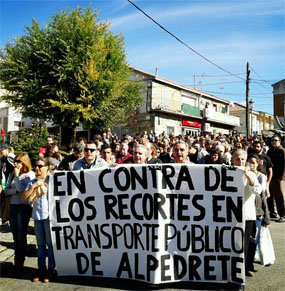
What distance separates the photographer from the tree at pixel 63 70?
17.9 m

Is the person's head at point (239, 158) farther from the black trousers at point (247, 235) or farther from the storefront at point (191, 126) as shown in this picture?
→ the storefront at point (191, 126)

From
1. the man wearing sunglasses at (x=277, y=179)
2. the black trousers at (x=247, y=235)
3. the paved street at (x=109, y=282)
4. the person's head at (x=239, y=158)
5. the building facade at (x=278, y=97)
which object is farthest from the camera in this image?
the building facade at (x=278, y=97)

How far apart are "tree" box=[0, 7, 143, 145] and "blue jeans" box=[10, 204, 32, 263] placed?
13704 millimetres

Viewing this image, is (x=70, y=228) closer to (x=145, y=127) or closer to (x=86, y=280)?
(x=86, y=280)

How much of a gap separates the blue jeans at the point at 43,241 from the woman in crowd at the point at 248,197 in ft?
8.47

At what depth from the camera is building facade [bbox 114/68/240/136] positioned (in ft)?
99.6

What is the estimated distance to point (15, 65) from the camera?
714 inches

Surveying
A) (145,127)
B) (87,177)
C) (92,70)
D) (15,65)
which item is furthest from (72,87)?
(87,177)

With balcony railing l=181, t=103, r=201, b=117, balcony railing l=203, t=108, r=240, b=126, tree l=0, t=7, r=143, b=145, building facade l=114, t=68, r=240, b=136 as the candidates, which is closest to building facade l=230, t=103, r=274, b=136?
balcony railing l=203, t=108, r=240, b=126

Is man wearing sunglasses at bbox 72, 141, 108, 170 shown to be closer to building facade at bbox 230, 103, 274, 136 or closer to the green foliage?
the green foliage

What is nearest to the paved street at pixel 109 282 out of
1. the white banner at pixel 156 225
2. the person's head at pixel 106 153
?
the white banner at pixel 156 225

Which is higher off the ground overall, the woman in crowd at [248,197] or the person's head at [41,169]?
the person's head at [41,169]

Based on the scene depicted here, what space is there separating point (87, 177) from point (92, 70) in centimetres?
1451

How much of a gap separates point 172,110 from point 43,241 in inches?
1144
